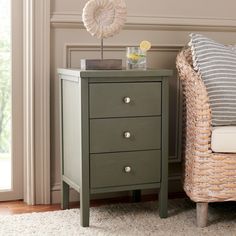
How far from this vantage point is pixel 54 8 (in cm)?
272

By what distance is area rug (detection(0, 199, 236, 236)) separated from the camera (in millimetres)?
2361

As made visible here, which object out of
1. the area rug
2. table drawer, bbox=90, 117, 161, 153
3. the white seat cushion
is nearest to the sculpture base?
table drawer, bbox=90, 117, 161, 153

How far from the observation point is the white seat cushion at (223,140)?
7.74ft

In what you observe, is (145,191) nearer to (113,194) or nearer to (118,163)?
(113,194)

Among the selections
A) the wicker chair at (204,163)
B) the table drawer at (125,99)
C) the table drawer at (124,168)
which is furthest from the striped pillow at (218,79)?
the table drawer at (124,168)

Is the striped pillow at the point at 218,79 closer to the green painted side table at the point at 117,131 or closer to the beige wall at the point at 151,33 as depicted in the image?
the green painted side table at the point at 117,131

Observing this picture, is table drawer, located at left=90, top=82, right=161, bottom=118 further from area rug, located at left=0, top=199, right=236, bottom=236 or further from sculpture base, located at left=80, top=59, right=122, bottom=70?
area rug, located at left=0, top=199, right=236, bottom=236

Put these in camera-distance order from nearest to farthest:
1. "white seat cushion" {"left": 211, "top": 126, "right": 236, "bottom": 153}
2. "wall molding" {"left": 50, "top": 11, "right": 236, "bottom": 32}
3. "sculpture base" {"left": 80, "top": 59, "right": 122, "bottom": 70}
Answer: "white seat cushion" {"left": 211, "top": 126, "right": 236, "bottom": 153}
"sculpture base" {"left": 80, "top": 59, "right": 122, "bottom": 70}
"wall molding" {"left": 50, "top": 11, "right": 236, "bottom": 32}

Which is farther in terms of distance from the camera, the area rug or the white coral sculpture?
the white coral sculpture

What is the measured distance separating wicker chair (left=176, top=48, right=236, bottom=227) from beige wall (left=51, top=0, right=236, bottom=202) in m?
0.52

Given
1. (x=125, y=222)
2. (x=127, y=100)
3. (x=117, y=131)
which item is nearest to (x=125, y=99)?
(x=127, y=100)

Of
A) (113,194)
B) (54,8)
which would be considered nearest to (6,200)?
(113,194)

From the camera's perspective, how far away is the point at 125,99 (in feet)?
7.92

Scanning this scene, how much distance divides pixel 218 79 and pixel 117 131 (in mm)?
530
